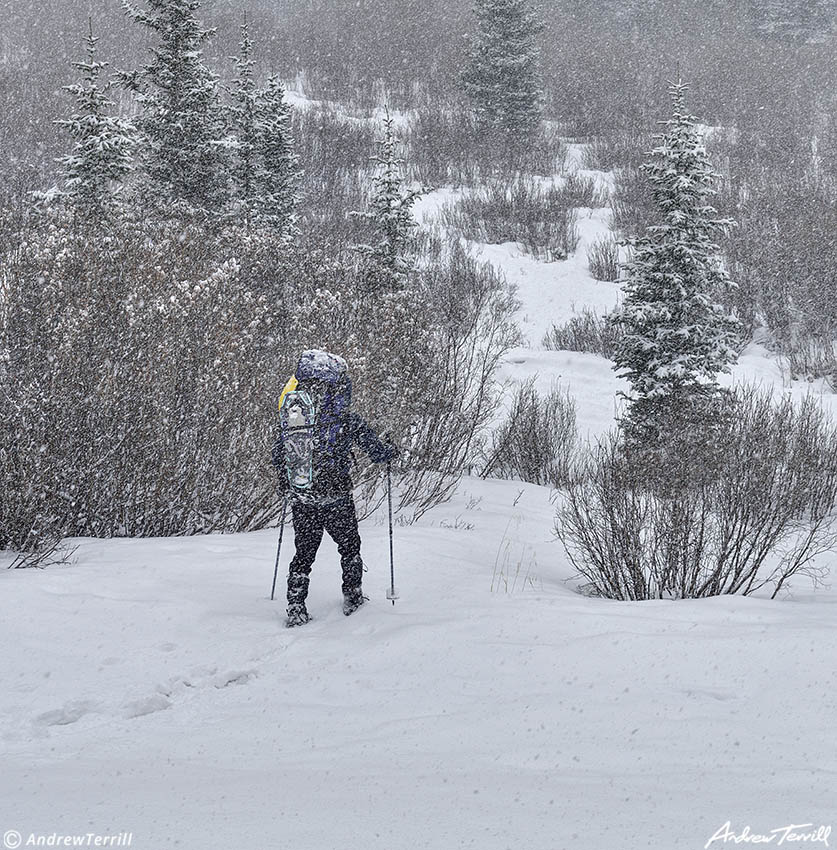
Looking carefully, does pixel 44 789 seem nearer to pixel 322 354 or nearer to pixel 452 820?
pixel 452 820

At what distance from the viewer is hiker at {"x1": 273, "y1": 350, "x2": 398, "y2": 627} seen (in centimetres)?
499

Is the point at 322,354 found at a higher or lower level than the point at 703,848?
higher

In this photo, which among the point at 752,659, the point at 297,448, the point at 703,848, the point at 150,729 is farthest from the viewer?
the point at 297,448

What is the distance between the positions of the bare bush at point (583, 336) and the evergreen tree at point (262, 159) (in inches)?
280

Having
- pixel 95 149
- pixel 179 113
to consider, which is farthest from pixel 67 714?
pixel 179 113

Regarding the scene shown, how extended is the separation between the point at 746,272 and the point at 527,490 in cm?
1256

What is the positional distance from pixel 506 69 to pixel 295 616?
27.9m

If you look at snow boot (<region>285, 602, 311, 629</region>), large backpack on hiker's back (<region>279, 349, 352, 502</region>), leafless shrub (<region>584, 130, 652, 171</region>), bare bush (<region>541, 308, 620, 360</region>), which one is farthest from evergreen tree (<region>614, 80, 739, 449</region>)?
leafless shrub (<region>584, 130, 652, 171</region>)

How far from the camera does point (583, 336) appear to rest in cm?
1906

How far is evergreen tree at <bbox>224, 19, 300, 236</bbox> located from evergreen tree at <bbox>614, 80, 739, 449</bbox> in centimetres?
830

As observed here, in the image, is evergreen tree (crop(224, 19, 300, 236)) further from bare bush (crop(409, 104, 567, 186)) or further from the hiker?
the hiker

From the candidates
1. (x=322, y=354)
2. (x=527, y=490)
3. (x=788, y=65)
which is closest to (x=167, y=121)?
(x=527, y=490)

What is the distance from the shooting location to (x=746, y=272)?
20.4m

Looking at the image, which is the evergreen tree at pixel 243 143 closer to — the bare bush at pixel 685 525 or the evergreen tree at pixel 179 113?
the evergreen tree at pixel 179 113
